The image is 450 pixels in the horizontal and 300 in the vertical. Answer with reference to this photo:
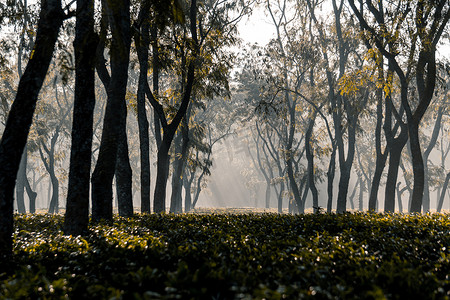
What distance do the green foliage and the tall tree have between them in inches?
21.1

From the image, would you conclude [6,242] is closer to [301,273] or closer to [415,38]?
[301,273]

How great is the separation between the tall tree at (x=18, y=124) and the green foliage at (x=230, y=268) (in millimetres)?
536

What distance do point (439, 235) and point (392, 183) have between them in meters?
9.18

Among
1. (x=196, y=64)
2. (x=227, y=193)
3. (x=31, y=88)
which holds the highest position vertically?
(x=196, y=64)

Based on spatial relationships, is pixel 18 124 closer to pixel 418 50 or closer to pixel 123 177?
pixel 123 177

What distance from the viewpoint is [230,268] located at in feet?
11.8

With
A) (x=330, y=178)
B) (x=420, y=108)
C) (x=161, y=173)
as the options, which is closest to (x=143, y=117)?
(x=161, y=173)

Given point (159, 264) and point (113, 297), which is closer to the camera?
point (113, 297)

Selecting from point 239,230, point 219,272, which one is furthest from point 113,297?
point 239,230

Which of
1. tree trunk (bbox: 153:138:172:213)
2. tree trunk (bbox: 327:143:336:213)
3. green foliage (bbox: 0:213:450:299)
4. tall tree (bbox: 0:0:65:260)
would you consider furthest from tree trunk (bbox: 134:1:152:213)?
tree trunk (bbox: 327:143:336:213)

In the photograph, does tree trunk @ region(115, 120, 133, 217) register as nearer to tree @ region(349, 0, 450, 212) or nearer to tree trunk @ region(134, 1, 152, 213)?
tree trunk @ region(134, 1, 152, 213)

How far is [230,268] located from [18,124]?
3988 millimetres

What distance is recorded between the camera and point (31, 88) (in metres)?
5.61

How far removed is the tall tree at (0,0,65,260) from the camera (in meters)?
5.28
